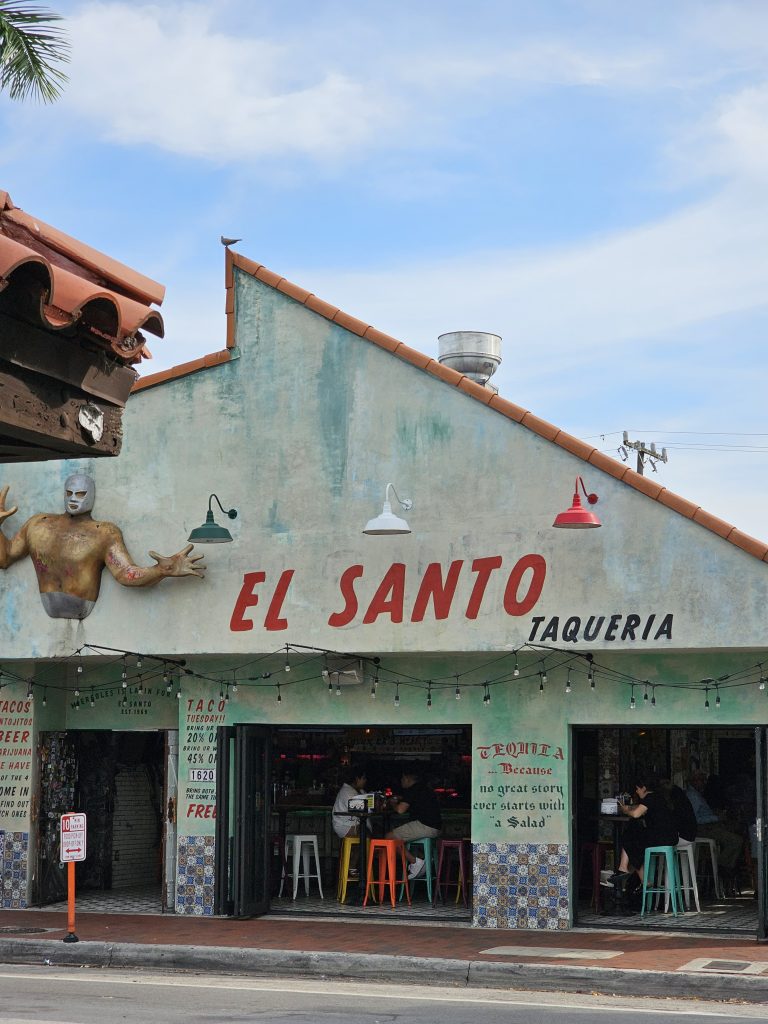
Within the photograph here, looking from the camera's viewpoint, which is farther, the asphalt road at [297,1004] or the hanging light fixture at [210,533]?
the hanging light fixture at [210,533]

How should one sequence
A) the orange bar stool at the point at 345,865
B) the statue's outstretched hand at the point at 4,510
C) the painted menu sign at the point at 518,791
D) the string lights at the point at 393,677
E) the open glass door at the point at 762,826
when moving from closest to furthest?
the open glass door at the point at 762,826 → the string lights at the point at 393,677 → the painted menu sign at the point at 518,791 → the statue's outstretched hand at the point at 4,510 → the orange bar stool at the point at 345,865

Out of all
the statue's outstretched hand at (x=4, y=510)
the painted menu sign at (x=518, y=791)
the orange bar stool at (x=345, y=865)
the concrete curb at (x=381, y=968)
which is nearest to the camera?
the concrete curb at (x=381, y=968)

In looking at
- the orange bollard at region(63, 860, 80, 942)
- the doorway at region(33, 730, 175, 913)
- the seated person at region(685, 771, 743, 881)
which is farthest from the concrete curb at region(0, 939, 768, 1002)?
the seated person at region(685, 771, 743, 881)

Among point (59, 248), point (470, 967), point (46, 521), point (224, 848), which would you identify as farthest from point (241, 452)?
point (59, 248)

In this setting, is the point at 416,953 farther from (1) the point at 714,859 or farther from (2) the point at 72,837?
(1) the point at 714,859

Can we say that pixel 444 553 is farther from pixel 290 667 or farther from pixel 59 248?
pixel 59 248

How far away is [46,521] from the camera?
17156 mm

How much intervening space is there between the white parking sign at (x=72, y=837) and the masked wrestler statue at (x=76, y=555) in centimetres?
279

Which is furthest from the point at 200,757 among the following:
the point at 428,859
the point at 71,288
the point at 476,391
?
the point at 71,288

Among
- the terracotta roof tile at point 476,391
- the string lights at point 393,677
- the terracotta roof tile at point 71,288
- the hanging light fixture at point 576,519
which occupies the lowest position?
the string lights at point 393,677

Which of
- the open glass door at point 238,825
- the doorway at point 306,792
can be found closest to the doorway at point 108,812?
the open glass door at point 238,825

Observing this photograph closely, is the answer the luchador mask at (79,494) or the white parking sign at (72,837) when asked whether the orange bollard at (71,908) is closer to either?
the white parking sign at (72,837)

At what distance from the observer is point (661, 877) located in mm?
17453

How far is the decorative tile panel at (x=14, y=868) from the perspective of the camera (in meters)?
18.1
